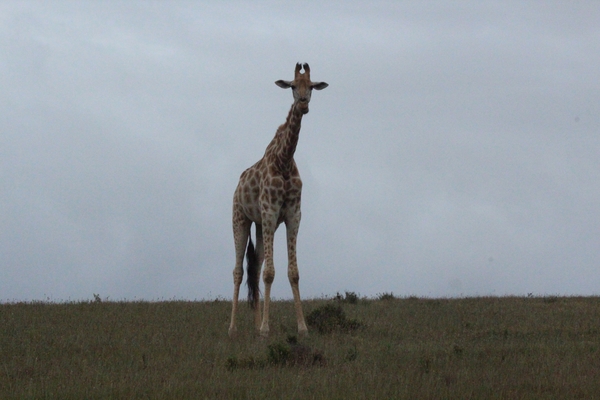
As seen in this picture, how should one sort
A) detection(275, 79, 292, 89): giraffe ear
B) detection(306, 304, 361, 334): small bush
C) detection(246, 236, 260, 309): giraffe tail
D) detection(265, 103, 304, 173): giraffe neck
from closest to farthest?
detection(275, 79, 292, 89): giraffe ear, detection(265, 103, 304, 173): giraffe neck, detection(306, 304, 361, 334): small bush, detection(246, 236, 260, 309): giraffe tail

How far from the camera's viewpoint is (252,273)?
14430 mm

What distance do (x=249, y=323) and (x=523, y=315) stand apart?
5.34m

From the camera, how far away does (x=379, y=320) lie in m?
14.7

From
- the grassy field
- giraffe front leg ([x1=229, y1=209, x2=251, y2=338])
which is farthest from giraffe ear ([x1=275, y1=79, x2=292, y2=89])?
the grassy field

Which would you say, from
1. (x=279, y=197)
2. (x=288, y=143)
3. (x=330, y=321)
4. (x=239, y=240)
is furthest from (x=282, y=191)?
(x=330, y=321)

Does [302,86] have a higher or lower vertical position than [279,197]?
higher

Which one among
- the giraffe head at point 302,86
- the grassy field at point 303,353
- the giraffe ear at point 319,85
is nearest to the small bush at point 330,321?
the grassy field at point 303,353

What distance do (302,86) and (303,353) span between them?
436cm

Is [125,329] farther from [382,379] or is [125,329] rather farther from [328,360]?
[382,379]

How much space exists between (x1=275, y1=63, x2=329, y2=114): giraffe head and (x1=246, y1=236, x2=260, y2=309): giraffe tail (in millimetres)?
3051

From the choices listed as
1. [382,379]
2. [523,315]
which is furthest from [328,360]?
[523,315]

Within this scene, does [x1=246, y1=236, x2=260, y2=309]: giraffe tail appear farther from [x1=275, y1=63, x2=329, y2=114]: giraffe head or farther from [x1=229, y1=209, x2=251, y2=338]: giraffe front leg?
[x1=275, y1=63, x2=329, y2=114]: giraffe head

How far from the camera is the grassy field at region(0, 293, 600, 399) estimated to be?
8508 millimetres

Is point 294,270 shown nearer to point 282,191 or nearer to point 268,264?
point 268,264
